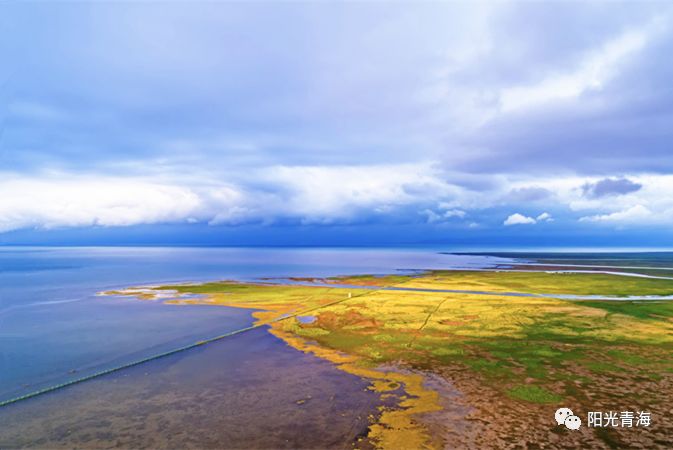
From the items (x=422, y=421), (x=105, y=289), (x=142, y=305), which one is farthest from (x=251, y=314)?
(x=105, y=289)

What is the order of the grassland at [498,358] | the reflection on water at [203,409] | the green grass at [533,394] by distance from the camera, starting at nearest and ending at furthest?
the reflection on water at [203,409], the grassland at [498,358], the green grass at [533,394]

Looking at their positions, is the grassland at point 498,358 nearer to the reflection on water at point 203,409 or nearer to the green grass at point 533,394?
the green grass at point 533,394

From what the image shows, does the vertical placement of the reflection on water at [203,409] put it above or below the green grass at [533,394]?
below

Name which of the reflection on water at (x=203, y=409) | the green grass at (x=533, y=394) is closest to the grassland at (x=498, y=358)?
the green grass at (x=533, y=394)

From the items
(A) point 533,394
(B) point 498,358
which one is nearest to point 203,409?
(A) point 533,394

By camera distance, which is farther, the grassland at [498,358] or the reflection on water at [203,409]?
the grassland at [498,358]

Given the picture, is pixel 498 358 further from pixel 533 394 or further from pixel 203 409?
pixel 203 409
